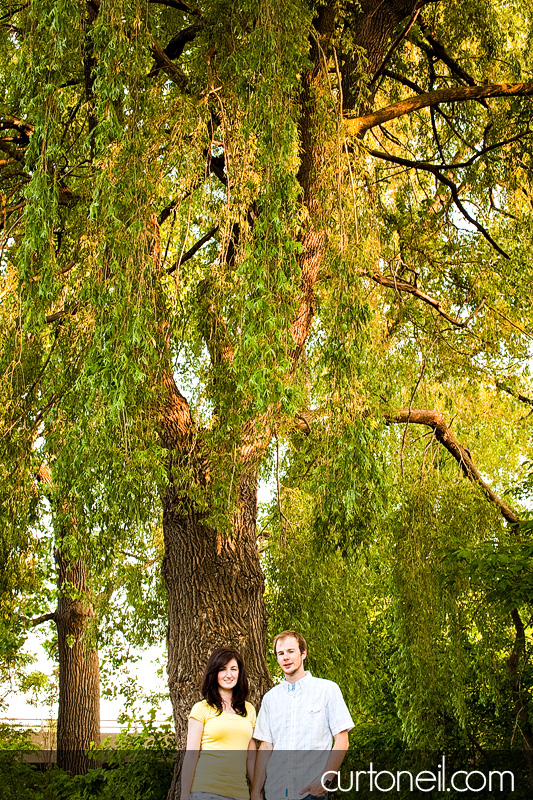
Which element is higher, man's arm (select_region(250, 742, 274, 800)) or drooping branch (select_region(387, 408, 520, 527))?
drooping branch (select_region(387, 408, 520, 527))

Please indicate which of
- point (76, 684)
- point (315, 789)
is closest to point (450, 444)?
point (76, 684)

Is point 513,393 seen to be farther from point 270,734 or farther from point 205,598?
point 270,734

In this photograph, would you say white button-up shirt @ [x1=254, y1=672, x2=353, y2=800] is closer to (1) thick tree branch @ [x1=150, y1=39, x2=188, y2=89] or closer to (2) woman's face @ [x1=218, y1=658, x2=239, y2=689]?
(2) woman's face @ [x1=218, y1=658, x2=239, y2=689]

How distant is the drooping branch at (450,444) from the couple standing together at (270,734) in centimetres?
487

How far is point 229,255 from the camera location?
291 inches

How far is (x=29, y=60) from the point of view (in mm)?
5148

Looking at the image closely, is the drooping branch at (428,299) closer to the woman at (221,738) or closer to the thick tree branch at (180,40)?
the thick tree branch at (180,40)

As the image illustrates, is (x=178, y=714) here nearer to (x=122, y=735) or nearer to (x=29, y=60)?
(x=122, y=735)

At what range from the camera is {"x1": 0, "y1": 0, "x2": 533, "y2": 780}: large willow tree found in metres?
4.86

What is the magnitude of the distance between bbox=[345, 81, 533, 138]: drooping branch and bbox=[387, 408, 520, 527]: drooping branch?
269 cm

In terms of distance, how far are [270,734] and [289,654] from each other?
A: 1.12 ft

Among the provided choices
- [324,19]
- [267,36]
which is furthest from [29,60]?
[324,19]

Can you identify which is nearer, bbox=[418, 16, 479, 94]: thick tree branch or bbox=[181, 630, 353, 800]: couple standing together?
bbox=[181, 630, 353, 800]: couple standing together

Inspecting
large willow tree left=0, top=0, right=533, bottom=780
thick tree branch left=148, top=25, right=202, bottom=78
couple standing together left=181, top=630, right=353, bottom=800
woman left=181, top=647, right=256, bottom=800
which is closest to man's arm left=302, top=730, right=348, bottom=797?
couple standing together left=181, top=630, right=353, bottom=800
